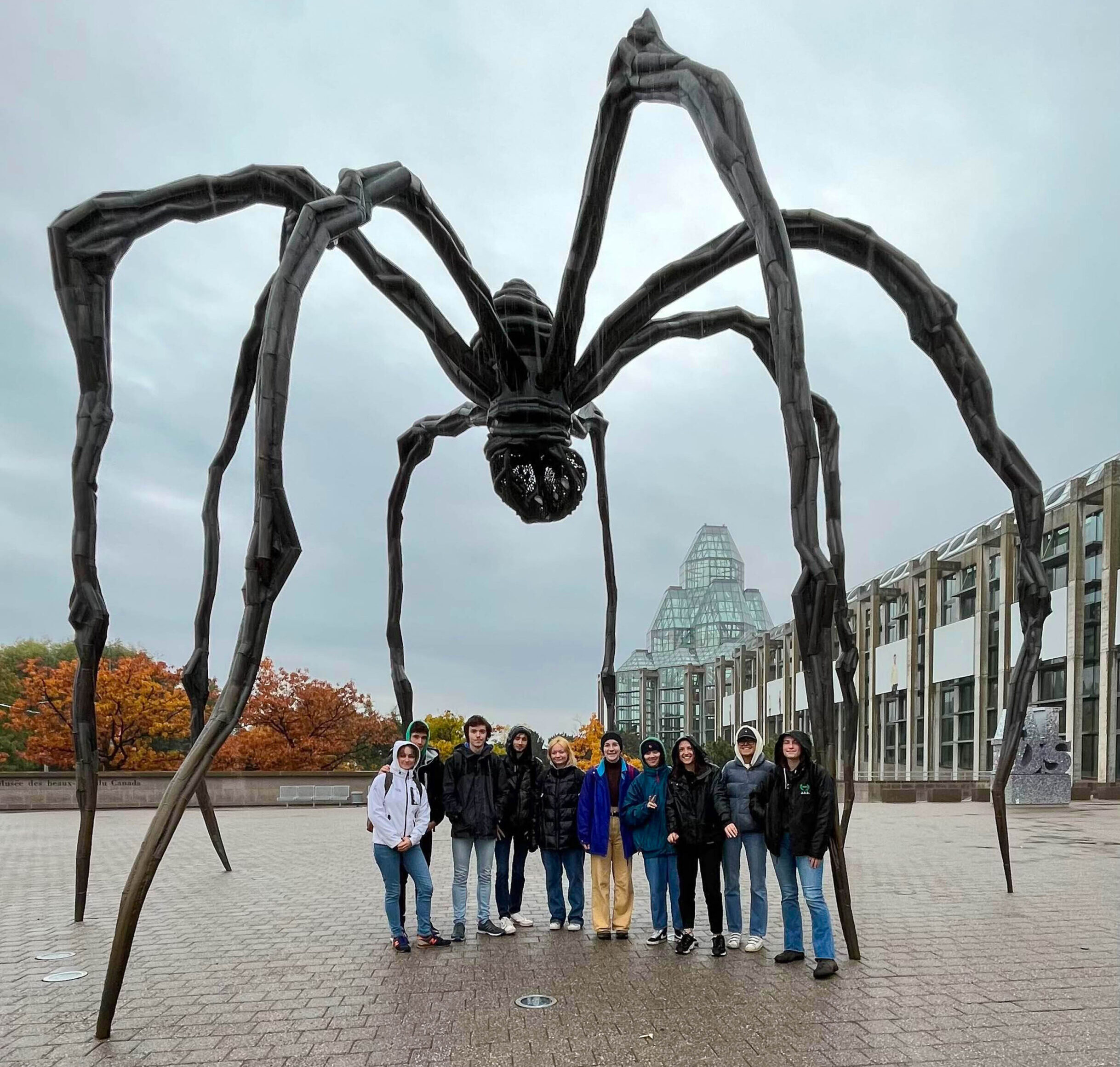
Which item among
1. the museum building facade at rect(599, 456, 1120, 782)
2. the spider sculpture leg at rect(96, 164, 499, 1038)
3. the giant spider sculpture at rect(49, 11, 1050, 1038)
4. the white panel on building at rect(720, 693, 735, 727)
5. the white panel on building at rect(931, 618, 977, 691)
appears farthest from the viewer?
the white panel on building at rect(720, 693, 735, 727)

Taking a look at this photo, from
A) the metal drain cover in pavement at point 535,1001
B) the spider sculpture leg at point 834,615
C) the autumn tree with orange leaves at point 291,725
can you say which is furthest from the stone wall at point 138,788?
the metal drain cover in pavement at point 535,1001

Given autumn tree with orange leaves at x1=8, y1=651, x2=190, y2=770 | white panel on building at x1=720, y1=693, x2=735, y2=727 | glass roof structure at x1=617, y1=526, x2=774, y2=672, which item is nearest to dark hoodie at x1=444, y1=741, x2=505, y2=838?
autumn tree with orange leaves at x1=8, y1=651, x2=190, y2=770

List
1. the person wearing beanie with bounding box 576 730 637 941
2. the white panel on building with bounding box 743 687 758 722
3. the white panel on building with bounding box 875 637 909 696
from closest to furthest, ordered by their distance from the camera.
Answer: the person wearing beanie with bounding box 576 730 637 941 < the white panel on building with bounding box 875 637 909 696 < the white panel on building with bounding box 743 687 758 722

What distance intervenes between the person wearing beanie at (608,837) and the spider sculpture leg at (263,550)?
3.00 metres

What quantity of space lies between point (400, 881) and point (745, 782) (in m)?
2.17

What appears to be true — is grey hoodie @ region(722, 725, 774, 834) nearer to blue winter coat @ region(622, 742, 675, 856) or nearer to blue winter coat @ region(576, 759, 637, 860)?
blue winter coat @ region(622, 742, 675, 856)

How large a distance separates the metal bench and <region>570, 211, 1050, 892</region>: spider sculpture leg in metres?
19.7

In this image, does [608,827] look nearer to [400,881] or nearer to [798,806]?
[400,881]

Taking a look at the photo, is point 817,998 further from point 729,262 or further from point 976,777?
point 976,777

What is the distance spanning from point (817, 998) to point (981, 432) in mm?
3245

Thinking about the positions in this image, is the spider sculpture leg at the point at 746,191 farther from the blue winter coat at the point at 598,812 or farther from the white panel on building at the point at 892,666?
the white panel on building at the point at 892,666

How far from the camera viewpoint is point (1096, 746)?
100.0 ft

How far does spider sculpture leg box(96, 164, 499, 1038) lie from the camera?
357 centimetres

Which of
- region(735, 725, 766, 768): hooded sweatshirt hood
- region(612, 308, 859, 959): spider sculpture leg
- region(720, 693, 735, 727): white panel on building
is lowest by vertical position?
region(720, 693, 735, 727): white panel on building
